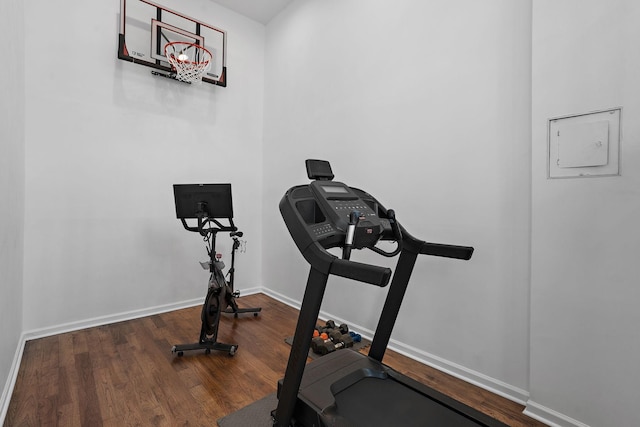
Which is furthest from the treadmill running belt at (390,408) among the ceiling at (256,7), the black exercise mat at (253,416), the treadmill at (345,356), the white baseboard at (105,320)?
the ceiling at (256,7)

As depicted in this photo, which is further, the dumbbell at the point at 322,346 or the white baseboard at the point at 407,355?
the dumbbell at the point at 322,346

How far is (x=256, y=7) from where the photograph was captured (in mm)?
4047

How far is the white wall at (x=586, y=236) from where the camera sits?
5.18 ft

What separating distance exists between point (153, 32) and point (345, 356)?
3.64 meters

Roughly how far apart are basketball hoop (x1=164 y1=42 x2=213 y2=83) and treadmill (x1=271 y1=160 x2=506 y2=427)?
2556 mm

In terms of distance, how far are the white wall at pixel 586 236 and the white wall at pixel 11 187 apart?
3092 millimetres

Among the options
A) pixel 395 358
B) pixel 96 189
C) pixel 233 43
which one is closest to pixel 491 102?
pixel 395 358

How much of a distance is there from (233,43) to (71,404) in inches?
157

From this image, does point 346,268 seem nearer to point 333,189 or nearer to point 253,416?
point 333,189

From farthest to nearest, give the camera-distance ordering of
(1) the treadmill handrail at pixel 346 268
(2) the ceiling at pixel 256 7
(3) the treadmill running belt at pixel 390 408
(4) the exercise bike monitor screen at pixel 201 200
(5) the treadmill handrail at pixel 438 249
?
(2) the ceiling at pixel 256 7 < (4) the exercise bike monitor screen at pixel 201 200 < (5) the treadmill handrail at pixel 438 249 < (3) the treadmill running belt at pixel 390 408 < (1) the treadmill handrail at pixel 346 268

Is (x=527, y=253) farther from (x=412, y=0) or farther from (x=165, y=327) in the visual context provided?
(x=165, y=327)

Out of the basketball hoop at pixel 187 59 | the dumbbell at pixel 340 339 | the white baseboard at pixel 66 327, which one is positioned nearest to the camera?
the white baseboard at pixel 66 327

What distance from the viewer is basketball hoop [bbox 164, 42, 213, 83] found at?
3.41m

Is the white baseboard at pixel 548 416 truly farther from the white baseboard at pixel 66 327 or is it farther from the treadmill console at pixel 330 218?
the white baseboard at pixel 66 327
